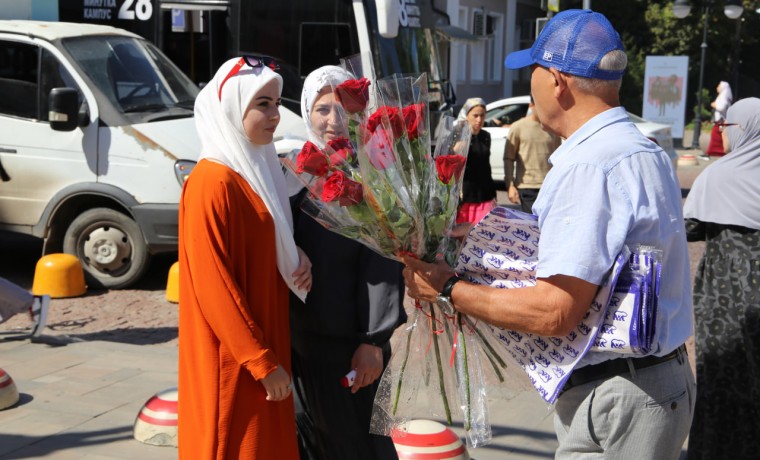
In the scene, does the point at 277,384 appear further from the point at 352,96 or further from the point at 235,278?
the point at 352,96

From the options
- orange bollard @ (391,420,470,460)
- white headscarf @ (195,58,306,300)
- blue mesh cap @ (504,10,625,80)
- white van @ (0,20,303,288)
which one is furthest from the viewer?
white van @ (0,20,303,288)

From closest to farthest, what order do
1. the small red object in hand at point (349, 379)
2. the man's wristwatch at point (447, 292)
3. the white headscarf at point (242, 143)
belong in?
the man's wristwatch at point (447, 292) < the white headscarf at point (242, 143) < the small red object in hand at point (349, 379)

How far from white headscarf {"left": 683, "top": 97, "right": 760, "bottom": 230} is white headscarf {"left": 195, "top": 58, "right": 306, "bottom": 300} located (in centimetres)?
226

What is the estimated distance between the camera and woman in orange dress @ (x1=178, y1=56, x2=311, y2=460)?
301cm

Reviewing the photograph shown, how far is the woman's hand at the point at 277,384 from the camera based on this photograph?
3.08 meters

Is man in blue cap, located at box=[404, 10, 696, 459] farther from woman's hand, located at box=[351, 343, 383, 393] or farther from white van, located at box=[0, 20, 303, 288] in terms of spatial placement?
white van, located at box=[0, 20, 303, 288]

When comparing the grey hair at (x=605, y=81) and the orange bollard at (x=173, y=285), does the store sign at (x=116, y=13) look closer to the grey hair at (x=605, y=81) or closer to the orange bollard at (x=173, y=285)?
the orange bollard at (x=173, y=285)

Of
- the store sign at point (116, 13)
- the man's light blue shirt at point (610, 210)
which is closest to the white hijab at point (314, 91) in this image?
the man's light blue shirt at point (610, 210)

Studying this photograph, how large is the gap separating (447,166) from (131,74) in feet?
24.0

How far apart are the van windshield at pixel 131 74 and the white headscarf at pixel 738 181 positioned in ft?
20.2

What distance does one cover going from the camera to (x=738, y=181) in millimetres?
4391

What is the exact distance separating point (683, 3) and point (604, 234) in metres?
25.2

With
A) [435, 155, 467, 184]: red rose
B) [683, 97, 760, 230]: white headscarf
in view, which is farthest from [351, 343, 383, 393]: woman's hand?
[683, 97, 760, 230]: white headscarf

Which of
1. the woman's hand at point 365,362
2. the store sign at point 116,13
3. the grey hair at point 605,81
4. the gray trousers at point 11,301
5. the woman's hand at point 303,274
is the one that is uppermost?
the store sign at point 116,13
